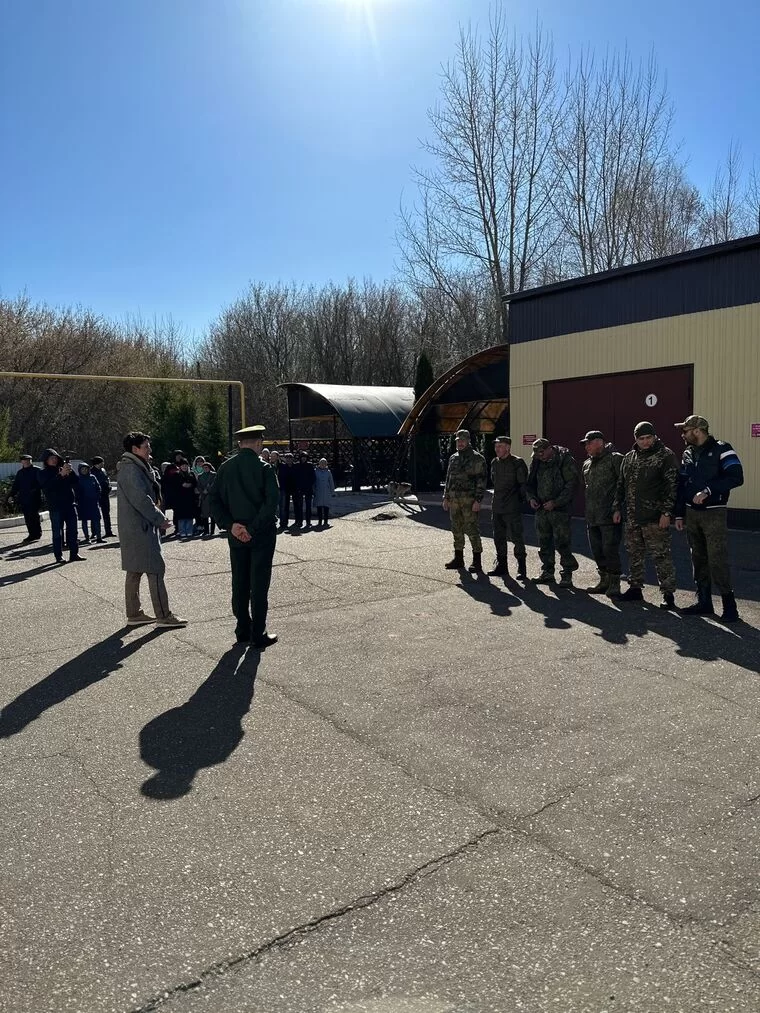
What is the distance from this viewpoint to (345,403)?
29250 millimetres

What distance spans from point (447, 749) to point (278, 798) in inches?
42.5

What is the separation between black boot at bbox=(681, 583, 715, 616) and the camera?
7.62m

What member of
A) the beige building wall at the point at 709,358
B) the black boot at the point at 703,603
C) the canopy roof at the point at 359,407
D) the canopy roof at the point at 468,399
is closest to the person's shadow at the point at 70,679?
the black boot at the point at 703,603

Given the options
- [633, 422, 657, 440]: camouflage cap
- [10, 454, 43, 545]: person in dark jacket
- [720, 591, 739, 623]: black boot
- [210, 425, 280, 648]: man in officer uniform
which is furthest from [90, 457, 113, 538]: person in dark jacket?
[720, 591, 739, 623]: black boot

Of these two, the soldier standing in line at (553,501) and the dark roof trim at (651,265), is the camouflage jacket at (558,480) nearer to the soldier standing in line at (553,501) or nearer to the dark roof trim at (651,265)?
the soldier standing in line at (553,501)

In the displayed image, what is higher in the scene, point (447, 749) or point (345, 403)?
point (345, 403)

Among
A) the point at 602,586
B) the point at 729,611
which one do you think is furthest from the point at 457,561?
the point at 729,611

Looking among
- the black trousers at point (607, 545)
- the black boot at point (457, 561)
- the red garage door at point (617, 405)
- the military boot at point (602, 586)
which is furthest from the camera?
the red garage door at point (617, 405)

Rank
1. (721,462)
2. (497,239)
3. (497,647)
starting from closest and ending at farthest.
Answer: (497,647)
(721,462)
(497,239)

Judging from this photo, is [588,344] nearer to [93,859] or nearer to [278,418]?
[93,859]

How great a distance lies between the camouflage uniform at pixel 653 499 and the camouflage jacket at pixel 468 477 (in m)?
2.29

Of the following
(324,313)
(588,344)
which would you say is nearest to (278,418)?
(324,313)

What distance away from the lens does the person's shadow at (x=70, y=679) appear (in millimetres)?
5082

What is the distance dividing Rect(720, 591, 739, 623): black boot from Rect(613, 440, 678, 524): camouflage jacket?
1023mm
